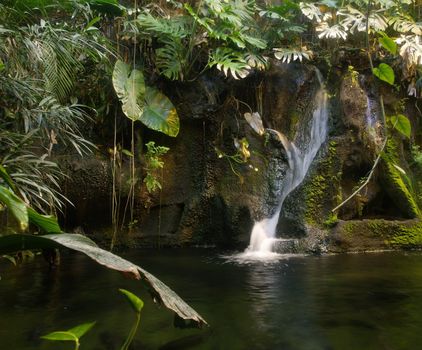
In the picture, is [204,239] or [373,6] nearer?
[204,239]

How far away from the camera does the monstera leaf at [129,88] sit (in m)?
6.59

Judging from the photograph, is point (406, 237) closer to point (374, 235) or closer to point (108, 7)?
point (374, 235)

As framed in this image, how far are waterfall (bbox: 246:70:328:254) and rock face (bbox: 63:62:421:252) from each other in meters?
0.11

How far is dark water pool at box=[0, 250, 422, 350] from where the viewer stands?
2.89 meters

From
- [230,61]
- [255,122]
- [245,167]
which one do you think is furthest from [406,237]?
[230,61]

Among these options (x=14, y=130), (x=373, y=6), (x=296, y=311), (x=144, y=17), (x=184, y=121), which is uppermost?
(x=373, y=6)

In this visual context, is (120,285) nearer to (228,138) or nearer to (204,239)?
(204,239)

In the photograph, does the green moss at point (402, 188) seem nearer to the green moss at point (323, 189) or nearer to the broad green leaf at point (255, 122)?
the green moss at point (323, 189)

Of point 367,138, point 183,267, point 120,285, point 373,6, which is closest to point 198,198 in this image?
point 183,267

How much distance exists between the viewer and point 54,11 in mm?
6930

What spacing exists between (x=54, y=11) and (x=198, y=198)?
11.5 ft

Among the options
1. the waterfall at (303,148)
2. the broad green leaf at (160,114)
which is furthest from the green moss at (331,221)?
the broad green leaf at (160,114)

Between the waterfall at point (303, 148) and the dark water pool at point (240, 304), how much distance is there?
4.76ft

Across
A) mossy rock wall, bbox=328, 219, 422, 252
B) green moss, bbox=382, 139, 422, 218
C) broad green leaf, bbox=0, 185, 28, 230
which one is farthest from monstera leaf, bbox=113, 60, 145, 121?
broad green leaf, bbox=0, 185, 28, 230
